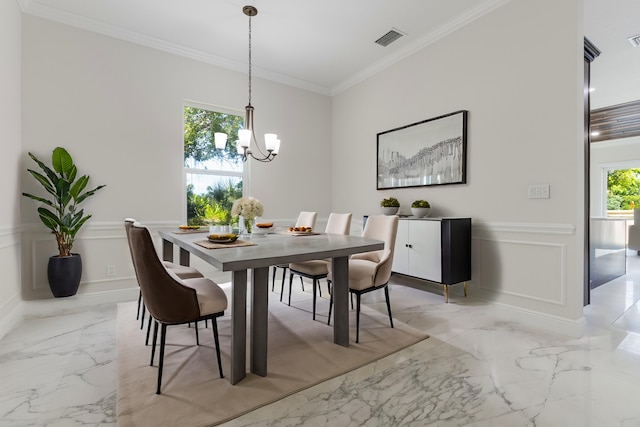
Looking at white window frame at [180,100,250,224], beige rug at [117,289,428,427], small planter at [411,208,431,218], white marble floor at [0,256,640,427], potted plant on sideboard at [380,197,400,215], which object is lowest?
white marble floor at [0,256,640,427]

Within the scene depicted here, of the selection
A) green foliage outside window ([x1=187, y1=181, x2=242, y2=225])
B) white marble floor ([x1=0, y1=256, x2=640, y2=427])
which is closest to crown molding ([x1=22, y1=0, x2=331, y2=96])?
green foliage outside window ([x1=187, y1=181, x2=242, y2=225])

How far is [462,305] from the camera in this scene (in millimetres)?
3084

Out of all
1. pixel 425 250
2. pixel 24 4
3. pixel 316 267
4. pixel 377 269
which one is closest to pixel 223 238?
pixel 316 267

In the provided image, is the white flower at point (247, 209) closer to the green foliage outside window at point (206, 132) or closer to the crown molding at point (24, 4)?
the green foliage outside window at point (206, 132)

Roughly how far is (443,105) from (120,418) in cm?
375

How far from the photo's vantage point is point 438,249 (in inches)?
122

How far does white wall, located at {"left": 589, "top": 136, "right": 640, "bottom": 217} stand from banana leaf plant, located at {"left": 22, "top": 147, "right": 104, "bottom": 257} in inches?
411

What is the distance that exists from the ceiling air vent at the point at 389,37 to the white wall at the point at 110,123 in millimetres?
1843

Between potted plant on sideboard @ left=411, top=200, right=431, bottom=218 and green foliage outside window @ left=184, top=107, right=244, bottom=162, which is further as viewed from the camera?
green foliage outside window @ left=184, top=107, right=244, bottom=162

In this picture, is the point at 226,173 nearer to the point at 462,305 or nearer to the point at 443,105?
the point at 443,105

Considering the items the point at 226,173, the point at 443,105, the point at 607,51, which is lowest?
the point at 226,173

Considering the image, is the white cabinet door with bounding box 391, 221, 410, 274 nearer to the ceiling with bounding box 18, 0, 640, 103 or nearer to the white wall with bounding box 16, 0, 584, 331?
the white wall with bounding box 16, 0, 584, 331

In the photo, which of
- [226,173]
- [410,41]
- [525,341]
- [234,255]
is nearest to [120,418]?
[234,255]

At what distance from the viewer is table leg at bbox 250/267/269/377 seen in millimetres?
1757
